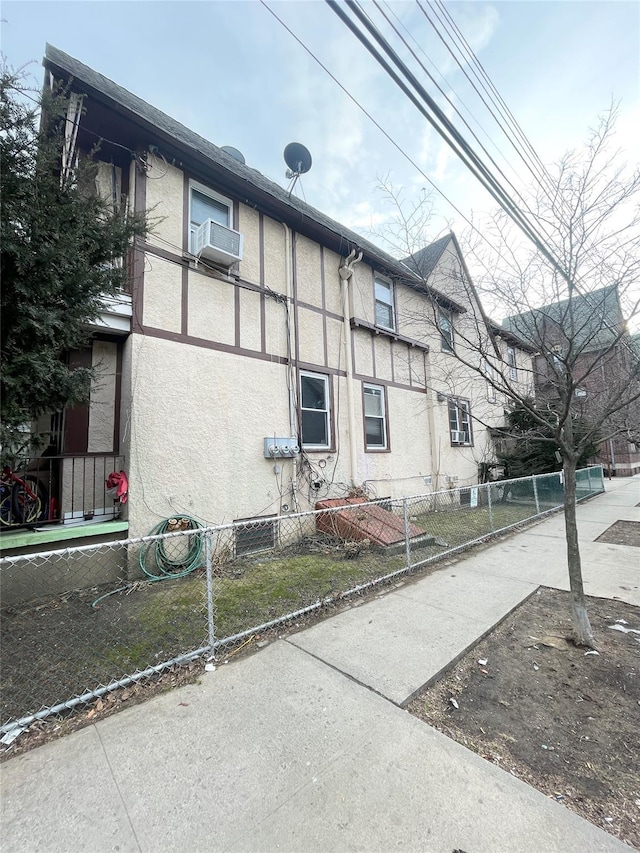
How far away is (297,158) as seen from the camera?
8.09 metres

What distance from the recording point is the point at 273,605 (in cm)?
382

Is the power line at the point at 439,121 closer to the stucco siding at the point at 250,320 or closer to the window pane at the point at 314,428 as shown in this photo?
the stucco siding at the point at 250,320

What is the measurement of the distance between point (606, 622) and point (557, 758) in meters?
2.15

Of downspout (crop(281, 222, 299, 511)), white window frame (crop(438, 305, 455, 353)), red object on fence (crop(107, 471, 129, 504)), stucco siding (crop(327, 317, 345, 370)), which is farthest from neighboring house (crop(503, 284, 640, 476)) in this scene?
red object on fence (crop(107, 471, 129, 504))

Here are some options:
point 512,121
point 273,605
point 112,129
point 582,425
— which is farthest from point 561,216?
point 112,129

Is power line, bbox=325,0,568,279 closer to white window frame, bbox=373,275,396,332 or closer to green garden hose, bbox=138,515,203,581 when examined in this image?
white window frame, bbox=373,275,396,332

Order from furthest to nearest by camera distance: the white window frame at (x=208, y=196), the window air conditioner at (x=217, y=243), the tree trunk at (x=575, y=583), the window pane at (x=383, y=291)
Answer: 1. the window pane at (x=383, y=291)
2. the white window frame at (x=208, y=196)
3. the window air conditioner at (x=217, y=243)
4. the tree trunk at (x=575, y=583)

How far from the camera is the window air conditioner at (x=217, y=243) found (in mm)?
5734

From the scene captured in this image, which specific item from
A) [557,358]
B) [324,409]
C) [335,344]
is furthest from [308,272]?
[557,358]

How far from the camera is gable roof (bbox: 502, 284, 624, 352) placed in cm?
326

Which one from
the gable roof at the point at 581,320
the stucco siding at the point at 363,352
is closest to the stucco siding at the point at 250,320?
the stucco siding at the point at 363,352

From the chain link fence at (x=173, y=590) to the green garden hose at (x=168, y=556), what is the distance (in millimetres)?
16

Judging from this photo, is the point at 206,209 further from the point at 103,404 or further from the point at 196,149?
the point at 103,404

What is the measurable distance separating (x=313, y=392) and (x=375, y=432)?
202 centimetres
